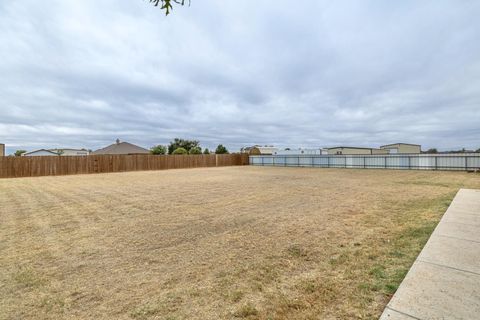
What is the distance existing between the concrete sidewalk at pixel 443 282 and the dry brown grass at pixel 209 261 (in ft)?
0.43

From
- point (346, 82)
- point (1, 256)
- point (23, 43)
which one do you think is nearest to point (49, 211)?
point (1, 256)

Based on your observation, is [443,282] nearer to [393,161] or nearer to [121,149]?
[393,161]

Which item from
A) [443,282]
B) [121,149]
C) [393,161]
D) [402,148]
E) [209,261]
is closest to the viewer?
[443,282]

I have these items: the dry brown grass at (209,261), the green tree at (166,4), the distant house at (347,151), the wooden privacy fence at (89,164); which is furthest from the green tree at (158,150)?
the green tree at (166,4)

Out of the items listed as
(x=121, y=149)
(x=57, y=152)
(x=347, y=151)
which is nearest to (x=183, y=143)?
(x=121, y=149)

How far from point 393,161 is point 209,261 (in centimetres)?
2372

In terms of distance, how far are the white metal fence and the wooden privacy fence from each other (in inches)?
471

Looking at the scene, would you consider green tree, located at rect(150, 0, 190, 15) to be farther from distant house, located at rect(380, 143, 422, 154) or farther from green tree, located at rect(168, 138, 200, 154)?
green tree, located at rect(168, 138, 200, 154)

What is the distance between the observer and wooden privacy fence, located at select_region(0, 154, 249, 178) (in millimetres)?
18386

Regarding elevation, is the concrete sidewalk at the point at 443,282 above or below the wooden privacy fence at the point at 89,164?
below

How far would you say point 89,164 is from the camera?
2148cm

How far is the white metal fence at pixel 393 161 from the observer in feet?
59.0

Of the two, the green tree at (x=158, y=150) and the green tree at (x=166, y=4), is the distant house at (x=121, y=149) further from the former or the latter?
the green tree at (x=166, y=4)

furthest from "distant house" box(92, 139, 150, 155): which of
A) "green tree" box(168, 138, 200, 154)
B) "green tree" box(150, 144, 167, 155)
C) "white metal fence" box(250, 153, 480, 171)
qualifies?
"white metal fence" box(250, 153, 480, 171)
